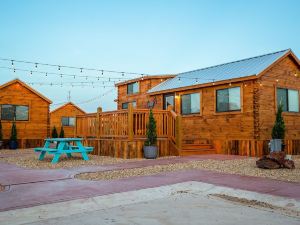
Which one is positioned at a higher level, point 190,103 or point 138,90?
point 138,90

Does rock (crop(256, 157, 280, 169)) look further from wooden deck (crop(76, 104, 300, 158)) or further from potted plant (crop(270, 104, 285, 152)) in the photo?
wooden deck (crop(76, 104, 300, 158))

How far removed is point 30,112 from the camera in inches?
867

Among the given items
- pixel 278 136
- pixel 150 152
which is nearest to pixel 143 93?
pixel 150 152

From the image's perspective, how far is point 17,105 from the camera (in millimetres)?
21438

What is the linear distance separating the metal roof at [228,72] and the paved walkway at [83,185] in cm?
753

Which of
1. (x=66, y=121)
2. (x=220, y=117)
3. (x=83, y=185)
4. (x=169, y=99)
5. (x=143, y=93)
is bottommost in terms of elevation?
(x=83, y=185)

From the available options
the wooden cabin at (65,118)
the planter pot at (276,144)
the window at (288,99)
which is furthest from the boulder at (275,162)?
the wooden cabin at (65,118)

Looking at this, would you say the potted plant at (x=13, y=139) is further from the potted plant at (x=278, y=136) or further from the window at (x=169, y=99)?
the potted plant at (x=278, y=136)

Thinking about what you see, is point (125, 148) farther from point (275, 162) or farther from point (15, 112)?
point (15, 112)

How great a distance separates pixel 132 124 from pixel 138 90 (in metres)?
10.1

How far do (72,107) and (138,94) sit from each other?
1618 cm

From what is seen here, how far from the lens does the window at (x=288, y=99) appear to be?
1464 centimetres

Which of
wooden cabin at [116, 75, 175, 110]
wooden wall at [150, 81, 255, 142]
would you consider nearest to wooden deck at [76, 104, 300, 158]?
wooden wall at [150, 81, 255, 142]

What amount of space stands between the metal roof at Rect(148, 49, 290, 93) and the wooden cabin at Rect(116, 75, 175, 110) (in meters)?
1.28
